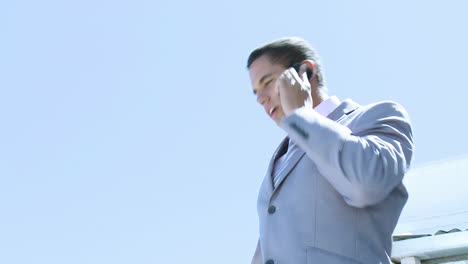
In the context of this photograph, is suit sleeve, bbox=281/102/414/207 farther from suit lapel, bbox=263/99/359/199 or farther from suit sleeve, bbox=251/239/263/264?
suit sleeve, bbox=251/239/263/264

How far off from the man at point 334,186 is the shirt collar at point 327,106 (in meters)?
0.10

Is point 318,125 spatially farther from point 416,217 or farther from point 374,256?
point 416,217

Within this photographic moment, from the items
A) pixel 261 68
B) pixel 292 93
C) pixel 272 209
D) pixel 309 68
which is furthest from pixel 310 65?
pixel 272 209

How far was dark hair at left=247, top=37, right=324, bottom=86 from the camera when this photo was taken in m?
2.38

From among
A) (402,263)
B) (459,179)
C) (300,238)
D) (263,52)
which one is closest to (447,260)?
(402,263)

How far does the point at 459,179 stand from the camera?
5.44m

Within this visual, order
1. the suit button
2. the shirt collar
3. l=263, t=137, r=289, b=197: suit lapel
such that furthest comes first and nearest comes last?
the shirt collar → l=263, t=137, r=289, b=197: suit lapel → the suit button

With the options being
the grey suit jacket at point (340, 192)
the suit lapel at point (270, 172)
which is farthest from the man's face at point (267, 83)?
the grey suit jacket at point (340, 192)

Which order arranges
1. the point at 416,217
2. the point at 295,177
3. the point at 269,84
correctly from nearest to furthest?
the point at 295,177
the point at 269,84
the point at 416,217

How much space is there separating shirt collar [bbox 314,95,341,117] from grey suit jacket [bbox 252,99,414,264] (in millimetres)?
228

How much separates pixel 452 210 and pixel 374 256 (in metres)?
3.66

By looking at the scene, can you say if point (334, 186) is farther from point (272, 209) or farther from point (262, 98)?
point (262, 98)

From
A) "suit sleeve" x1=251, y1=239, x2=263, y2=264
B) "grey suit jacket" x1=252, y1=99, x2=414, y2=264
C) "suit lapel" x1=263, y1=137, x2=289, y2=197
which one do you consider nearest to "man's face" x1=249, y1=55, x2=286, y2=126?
"suit lapel" x1=263, y1=137, x2=289, y2=197

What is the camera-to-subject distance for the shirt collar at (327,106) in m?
2.22
